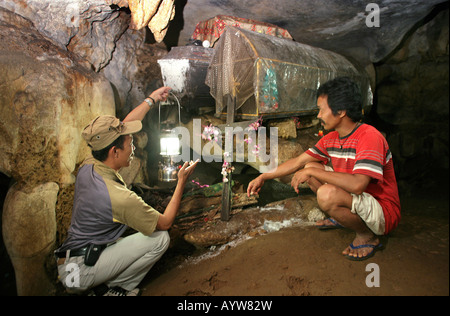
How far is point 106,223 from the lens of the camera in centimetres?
273

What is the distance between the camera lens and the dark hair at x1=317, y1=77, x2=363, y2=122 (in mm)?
2908

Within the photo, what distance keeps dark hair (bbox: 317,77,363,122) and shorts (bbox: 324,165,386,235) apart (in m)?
1.00

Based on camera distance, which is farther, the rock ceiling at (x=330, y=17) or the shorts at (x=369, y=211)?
the rock ceiling at (x=330, y=17)

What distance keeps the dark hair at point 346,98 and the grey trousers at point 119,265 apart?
2.74 meters

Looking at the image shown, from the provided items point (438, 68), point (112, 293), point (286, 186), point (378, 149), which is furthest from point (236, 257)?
point (438, 68)

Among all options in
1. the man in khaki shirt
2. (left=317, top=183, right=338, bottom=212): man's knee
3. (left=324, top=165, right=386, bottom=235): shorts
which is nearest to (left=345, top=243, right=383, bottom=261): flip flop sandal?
(left=324, top=165, right=386, bottom=235): shorts

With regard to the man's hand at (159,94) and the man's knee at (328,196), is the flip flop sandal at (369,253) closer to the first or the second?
the man's knee at (328,196)

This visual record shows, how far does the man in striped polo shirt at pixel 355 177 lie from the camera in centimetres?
264

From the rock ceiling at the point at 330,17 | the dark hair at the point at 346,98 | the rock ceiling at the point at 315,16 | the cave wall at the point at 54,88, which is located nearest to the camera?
the dark hair at the point at 346,98

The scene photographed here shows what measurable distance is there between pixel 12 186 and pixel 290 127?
5.77 metres

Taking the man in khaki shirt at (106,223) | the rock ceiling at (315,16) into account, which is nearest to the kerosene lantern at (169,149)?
the man in khaki shirt at (106,223)

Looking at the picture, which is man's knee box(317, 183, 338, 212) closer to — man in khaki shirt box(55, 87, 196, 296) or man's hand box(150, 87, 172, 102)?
man in khaki shirt box(55, 87, 196, 296)

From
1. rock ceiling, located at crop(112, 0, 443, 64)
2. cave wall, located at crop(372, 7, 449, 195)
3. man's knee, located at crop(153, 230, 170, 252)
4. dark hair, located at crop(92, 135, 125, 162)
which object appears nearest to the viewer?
dark hair, located at crop(92, 135, 125, 162)

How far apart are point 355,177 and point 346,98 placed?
0.99 metres
